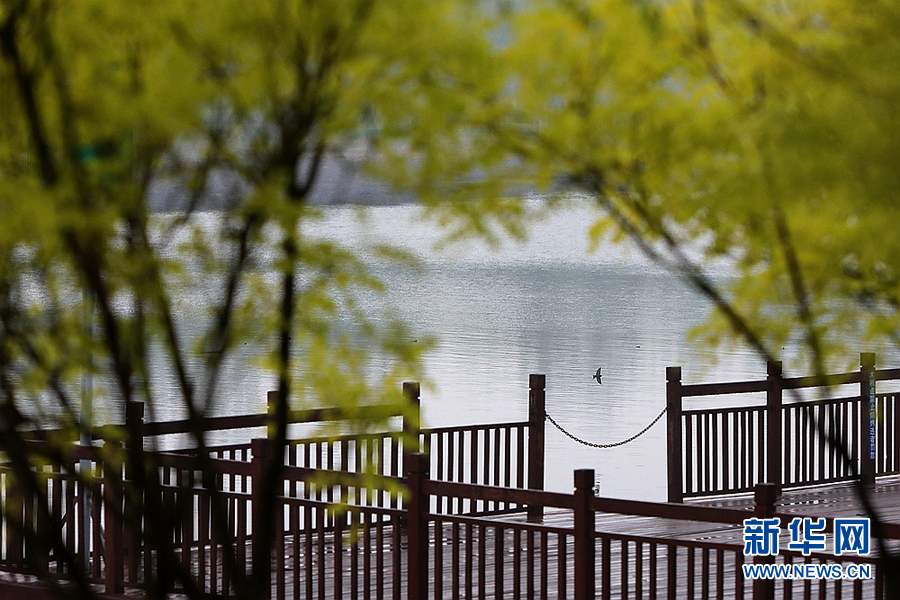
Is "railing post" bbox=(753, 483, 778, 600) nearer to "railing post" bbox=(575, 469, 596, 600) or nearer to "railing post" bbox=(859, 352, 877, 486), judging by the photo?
"railing post" bbox=(575, 469, 596, 600)

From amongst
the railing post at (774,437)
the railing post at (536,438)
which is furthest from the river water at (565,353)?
the railing post at (536,438)

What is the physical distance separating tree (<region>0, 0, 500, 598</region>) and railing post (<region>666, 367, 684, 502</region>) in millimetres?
8183

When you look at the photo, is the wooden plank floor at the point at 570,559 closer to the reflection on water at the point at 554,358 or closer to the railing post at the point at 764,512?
the railing post at the point at 764,512

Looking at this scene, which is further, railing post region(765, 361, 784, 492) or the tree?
railing post region(765, 361, 784, 492)

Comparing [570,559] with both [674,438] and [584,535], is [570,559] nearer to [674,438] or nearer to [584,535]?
[674,438]

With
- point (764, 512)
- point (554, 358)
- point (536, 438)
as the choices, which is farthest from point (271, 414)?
point (554, 358)

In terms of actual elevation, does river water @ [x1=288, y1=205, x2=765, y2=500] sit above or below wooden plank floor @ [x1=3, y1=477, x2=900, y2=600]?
above

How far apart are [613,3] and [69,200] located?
91.7 inches

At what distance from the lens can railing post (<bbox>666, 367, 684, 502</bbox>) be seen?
13.6 meters

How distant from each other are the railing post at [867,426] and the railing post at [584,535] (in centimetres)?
679

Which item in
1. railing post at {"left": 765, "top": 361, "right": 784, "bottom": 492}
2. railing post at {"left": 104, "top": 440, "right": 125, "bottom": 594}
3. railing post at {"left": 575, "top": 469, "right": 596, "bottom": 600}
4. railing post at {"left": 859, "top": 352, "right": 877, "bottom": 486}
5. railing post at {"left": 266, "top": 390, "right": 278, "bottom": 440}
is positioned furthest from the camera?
railing post at {"left": 859, "top": 352, "right": 877, "bottom": 486}

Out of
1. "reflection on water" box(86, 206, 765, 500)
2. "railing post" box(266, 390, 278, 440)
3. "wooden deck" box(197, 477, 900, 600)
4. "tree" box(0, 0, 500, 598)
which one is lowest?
"wooden deck" box(197, 477, 900, 600)

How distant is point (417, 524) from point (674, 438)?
16.9 feet

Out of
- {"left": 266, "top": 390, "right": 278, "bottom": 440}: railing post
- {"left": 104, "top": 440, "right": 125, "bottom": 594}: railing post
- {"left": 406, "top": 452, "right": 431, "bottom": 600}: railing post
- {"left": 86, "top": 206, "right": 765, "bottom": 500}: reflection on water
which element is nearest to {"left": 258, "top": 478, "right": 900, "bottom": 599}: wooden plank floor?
{"left": 406, "top": 452, "right": 431, "bottom": 600}: railing post
